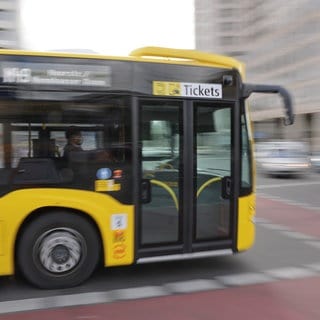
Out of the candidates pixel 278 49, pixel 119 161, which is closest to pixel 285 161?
pixel 119 161

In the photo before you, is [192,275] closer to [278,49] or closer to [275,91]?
[275,91]

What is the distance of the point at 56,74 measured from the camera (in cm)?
544

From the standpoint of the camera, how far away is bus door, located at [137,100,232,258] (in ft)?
19.0

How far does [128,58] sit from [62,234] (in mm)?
2164

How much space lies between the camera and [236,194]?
619cm

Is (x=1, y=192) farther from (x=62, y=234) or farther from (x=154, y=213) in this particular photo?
(x=154, y=213)

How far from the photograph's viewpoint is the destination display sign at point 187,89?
5.80 meters

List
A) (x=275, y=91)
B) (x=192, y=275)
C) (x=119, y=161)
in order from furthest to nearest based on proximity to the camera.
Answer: (x=275, y=91), (x=192, y=275), (x=119, y=161)

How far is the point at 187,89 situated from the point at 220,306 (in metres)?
2.56

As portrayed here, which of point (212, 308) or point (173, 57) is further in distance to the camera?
point (173, 57)

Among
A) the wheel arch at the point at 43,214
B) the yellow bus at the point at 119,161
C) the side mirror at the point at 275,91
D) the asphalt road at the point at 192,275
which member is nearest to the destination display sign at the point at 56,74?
the yellow bus at the point at 119,161

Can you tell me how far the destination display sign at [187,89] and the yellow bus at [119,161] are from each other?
12mm

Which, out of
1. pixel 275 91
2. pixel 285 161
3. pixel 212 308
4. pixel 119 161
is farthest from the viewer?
pixel 285 161

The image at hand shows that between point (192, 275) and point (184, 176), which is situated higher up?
point (184, 176)
